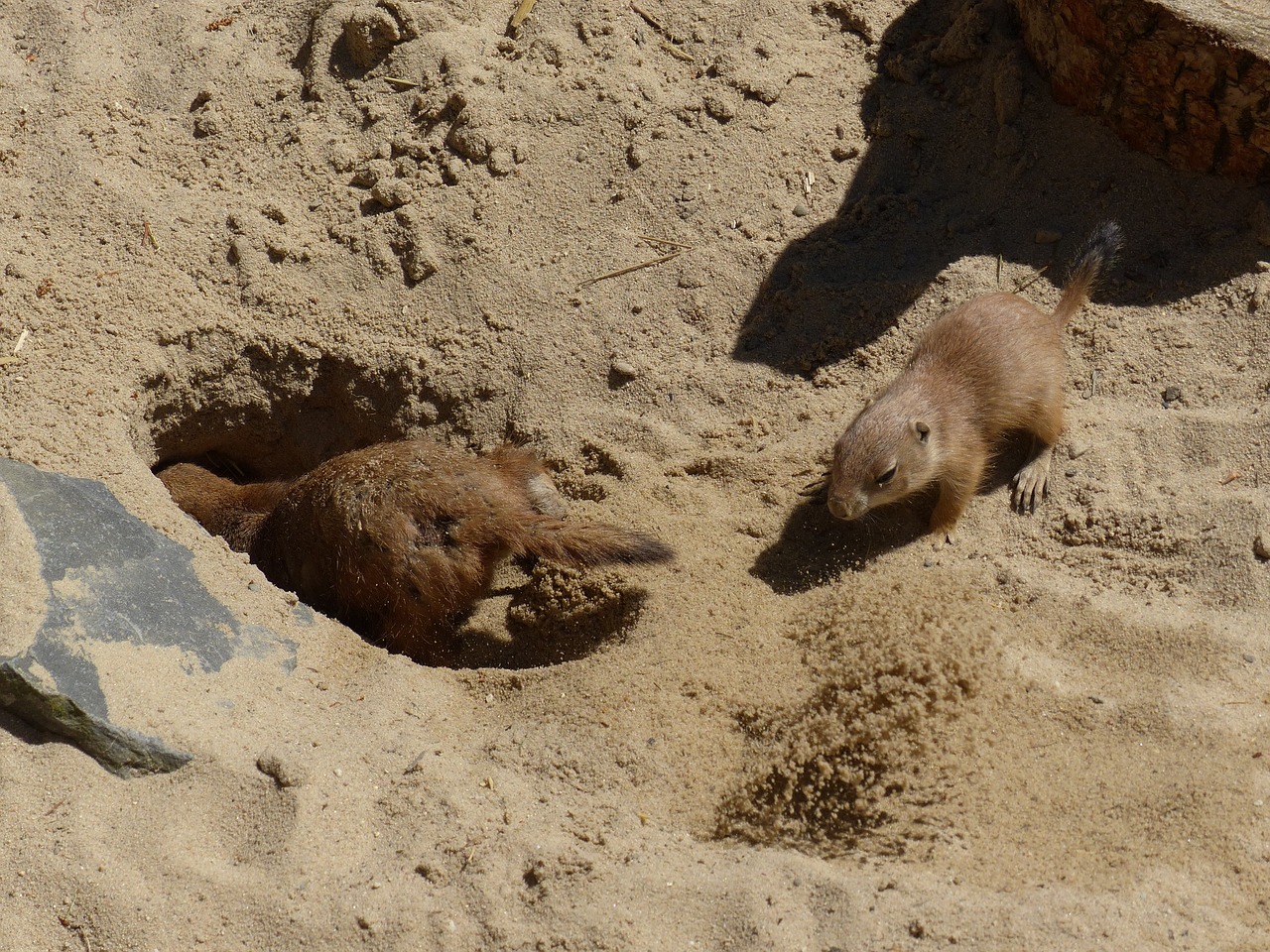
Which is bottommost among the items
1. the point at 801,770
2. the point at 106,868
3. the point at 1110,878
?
the point at 106,868

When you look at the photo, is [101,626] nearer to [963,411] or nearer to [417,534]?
[417,534]

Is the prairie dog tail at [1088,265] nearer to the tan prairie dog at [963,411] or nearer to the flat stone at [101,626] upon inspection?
the tan prairie dog at [963,411]

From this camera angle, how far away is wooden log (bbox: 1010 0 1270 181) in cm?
427

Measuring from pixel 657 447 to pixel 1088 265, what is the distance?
2.06 m

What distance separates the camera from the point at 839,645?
3.64 m

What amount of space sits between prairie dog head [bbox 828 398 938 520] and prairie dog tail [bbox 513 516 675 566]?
74cm

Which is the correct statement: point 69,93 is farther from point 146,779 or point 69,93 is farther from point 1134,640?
point 1134,640

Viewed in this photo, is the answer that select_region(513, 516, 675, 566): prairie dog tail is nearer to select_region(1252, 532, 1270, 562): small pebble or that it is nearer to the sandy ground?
the sandy ground

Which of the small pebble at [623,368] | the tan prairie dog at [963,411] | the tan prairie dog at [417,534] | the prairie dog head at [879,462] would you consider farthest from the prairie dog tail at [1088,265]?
the tan prairie dog at [417,534]

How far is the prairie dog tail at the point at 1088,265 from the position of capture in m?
4.51

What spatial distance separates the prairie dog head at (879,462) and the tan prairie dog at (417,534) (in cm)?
92

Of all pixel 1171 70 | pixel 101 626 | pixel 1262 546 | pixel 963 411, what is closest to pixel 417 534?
pixel 101 626

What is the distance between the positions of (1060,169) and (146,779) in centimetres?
473

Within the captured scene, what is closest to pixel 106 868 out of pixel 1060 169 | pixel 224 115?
pixel 224 115
